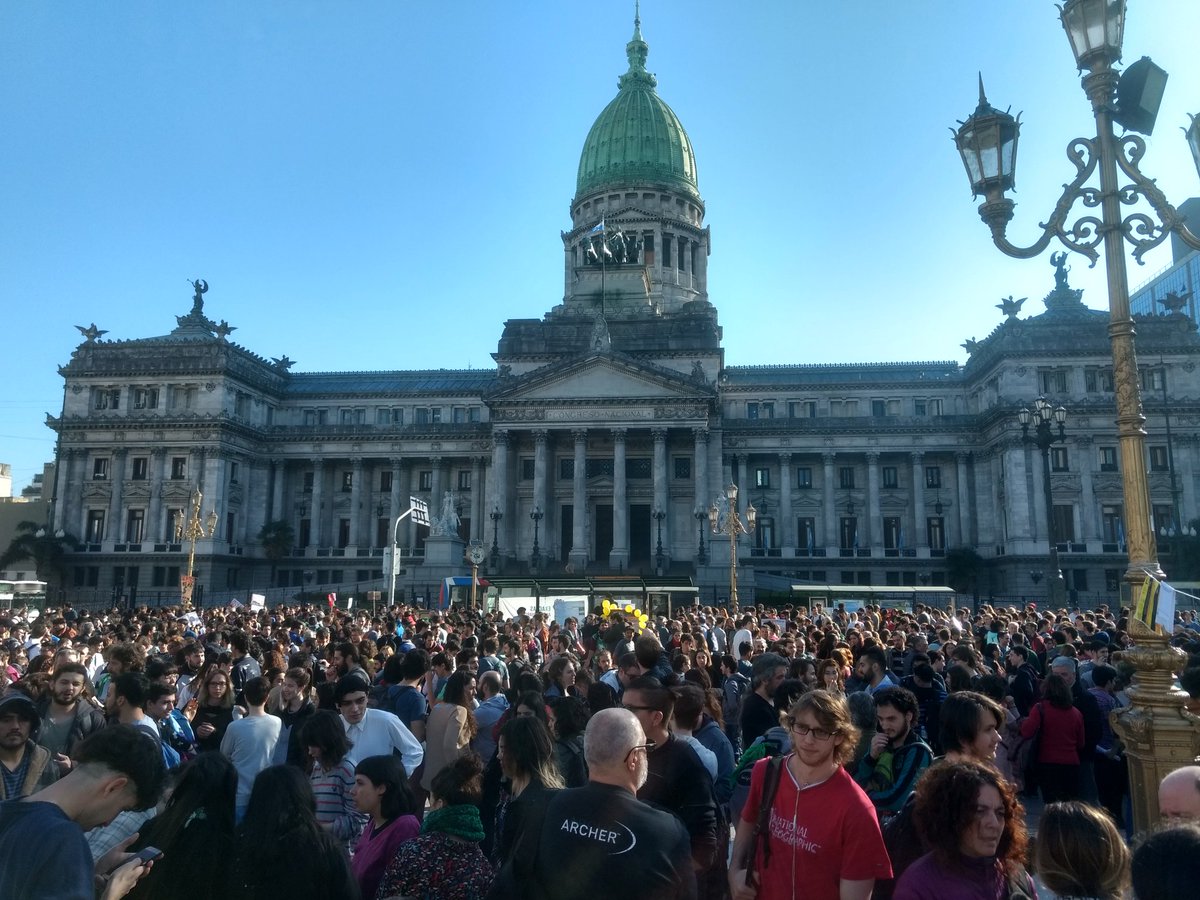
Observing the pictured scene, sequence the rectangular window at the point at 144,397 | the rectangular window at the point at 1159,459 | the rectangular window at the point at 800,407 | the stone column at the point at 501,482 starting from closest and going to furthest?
the rectangular window at the point at 1159,459 < the stone column at the point at 501,482 < the rectangular window at the point at 144,397 < the rectangular window at the point at 800,407

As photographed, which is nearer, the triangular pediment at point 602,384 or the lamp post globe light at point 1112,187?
the lamp post globe light at point 1112,187

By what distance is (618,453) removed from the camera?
58.3 meters

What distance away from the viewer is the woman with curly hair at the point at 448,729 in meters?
8.45

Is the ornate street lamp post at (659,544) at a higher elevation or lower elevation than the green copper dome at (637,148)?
lower

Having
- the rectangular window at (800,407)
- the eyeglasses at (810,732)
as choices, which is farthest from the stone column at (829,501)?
the eyeglasses at (810,732)

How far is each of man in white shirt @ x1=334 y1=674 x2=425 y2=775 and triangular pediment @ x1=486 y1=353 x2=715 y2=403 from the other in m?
50.5

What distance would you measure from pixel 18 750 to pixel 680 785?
205 inches

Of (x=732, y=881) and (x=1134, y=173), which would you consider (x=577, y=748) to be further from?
(x=1134, y=173)

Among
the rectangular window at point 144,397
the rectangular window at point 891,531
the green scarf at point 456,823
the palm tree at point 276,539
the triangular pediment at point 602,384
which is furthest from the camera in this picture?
the rectangular window at point 144,397

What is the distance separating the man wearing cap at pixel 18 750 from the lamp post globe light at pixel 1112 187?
33.2 ft

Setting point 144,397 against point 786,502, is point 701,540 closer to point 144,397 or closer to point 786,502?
point 786,502

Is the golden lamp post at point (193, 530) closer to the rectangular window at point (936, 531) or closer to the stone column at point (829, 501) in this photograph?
the stone column at point (829, 501)

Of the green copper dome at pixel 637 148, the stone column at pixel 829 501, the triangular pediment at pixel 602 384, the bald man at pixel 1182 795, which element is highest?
the green copper dome at pixel 637 148

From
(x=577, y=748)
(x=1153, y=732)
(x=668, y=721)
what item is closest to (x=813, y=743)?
(x=668, y=721)
